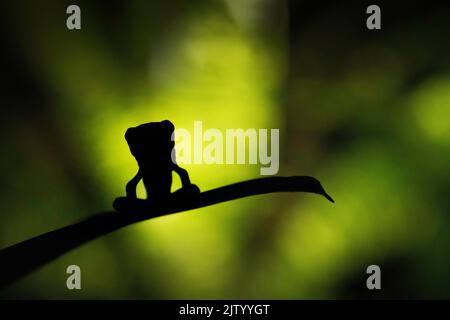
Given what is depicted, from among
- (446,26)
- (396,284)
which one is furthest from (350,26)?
(396,284)

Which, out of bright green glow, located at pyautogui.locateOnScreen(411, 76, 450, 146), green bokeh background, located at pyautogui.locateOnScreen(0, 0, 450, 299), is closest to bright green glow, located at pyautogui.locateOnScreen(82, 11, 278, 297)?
green bokeh background, located at pyautogui.locateOnScreen(0, 0, 450, 299)

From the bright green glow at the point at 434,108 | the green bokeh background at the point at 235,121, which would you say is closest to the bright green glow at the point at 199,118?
the green bokeh background at the point at 235,121

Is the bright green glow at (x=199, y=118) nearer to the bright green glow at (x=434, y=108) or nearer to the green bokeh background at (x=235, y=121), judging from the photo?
the green bokeh background at (x=235, y=121)

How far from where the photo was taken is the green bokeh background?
2.46 meters

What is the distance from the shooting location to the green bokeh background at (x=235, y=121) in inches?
97.0

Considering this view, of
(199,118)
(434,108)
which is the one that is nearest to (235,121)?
(199,118)

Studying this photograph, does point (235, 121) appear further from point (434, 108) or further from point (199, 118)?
point (434, 108)

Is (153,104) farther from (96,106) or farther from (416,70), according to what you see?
(416,70)

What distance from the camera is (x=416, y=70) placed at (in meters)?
2.47

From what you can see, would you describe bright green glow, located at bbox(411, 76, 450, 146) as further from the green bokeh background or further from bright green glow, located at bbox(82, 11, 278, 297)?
bright green glow, located at bbox(82, 11, 278, 297)

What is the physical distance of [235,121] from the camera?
2.49m
